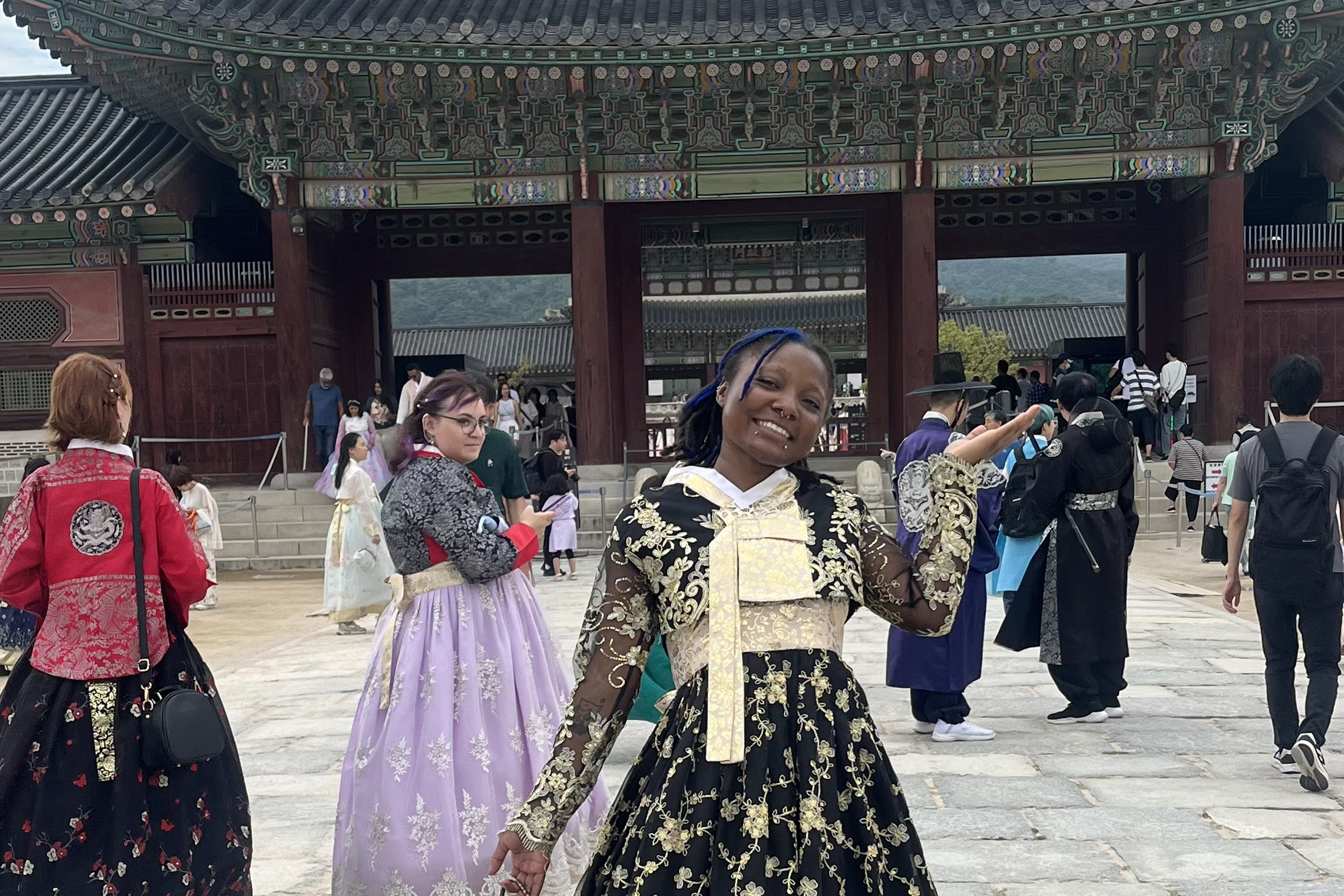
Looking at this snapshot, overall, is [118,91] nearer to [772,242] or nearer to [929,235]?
[772,242]

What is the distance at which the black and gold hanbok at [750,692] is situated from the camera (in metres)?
2.14

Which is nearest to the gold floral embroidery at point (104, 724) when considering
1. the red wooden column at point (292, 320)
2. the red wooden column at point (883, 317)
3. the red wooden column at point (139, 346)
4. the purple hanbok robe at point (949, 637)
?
the purple hanbok robe at point (949, 637)

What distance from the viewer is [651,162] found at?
1625 centimetres

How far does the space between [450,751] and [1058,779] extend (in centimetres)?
243

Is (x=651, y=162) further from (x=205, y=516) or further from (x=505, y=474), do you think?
(x=505, y=474)

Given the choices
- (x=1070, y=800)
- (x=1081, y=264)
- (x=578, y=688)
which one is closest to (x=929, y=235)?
(x=1070, y=800)

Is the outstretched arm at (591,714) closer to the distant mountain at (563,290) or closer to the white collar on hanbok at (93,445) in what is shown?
the white collar on hanbok at (93,445)

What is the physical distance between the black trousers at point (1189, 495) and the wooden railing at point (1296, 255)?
3049 millimetres

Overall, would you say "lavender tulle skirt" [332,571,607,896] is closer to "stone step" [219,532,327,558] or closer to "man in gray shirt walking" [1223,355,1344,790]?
"man in gray shirt walking" [1223,355,1344,790]

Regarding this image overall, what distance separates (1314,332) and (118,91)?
14721 mm

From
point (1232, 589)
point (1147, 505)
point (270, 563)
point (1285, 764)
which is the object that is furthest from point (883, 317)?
point (1285, 764)

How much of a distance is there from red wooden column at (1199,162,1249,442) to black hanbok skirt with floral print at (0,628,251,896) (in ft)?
47.2

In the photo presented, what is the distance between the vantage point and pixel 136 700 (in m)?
3.35

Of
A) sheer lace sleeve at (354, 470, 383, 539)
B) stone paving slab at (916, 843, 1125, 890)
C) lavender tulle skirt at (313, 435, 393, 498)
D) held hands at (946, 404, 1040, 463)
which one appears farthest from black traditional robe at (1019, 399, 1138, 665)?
lavender tulle skirt at (313, 435, 393, 498)
